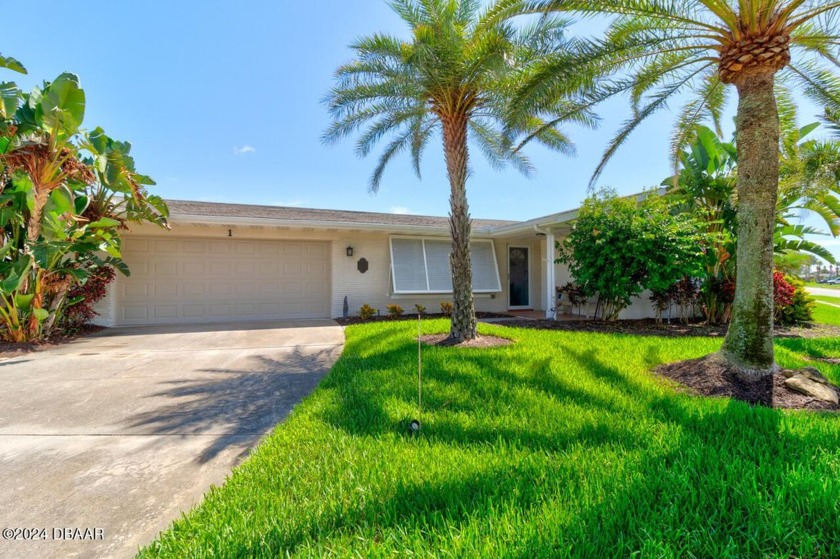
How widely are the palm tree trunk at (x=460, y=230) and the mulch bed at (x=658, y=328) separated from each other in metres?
2.85

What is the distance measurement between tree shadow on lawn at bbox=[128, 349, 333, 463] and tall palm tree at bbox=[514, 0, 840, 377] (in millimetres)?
5598

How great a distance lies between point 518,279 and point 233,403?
12046mm

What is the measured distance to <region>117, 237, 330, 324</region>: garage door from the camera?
1048 centimetres

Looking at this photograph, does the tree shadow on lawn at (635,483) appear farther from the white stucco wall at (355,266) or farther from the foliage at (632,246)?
the white stucco wall at (355,266)

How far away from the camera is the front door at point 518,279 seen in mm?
14227

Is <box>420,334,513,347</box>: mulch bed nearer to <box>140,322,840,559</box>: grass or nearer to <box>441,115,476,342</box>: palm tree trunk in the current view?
<box>441,115,476,342</box>: palm tree trunk

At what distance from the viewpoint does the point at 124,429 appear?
3.55 metres

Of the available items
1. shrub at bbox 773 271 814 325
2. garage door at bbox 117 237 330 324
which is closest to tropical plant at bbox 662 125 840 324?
shrub at bbox 773 271 814 325

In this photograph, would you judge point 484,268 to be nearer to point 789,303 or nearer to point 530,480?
point 789,303

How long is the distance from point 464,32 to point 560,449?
6.96 m

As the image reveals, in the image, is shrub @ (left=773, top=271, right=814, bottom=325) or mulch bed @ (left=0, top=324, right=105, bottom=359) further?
shrub @ (left=773, top=271, right=814, bottom=325)

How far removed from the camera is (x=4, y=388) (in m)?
4.76

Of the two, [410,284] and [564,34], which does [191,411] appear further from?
[410,284]

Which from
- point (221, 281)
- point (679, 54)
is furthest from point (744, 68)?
point (221, 281)
